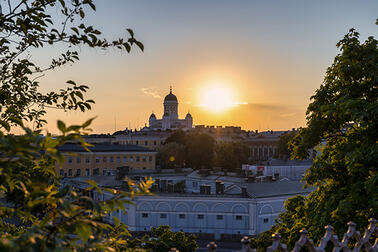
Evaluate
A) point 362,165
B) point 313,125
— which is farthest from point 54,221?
point 313,125

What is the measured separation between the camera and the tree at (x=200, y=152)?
277ft

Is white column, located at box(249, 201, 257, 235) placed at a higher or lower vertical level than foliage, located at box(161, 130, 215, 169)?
lower

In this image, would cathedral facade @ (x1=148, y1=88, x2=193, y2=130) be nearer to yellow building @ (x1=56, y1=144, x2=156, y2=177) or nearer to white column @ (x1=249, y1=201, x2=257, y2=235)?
yellow building @ (x1=56, y1=144, x2=156, y2=177)

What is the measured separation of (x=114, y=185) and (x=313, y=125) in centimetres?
3872

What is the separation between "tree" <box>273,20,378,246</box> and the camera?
34.4 ft

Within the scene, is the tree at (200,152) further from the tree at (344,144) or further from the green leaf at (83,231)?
the green leaf at (83,231)

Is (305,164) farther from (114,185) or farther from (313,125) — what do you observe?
(313,125)

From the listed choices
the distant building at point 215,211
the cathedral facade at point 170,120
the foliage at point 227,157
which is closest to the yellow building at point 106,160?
the foliage at point 227,157

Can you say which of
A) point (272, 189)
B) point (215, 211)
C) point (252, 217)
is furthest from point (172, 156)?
point (252, 217)

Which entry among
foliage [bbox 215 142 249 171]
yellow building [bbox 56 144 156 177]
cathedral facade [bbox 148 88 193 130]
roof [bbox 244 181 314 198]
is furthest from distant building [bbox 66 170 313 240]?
cathedral facade [bbox 148 88 193 130]

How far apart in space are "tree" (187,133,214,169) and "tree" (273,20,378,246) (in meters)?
69.5

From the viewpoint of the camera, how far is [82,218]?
375 cm

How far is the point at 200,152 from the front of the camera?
8450cm

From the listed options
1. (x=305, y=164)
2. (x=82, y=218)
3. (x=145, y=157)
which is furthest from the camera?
(x=145, y=157)
